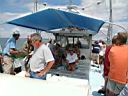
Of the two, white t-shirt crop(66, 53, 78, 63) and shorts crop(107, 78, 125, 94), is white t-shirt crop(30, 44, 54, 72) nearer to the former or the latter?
shorts crop(107, 78, 125, 94)

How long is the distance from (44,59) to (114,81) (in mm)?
1286

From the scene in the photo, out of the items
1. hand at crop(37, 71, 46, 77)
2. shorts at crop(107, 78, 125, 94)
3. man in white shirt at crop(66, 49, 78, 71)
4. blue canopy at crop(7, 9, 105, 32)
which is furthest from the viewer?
man in white shirt at crop(66, 49, 78, 71)

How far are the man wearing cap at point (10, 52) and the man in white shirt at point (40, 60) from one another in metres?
2.98

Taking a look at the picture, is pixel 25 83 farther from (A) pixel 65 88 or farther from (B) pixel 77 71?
(B) pixel 77 71

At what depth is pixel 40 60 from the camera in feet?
19.0

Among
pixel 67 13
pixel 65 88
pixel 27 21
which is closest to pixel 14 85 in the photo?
pixel 65 88

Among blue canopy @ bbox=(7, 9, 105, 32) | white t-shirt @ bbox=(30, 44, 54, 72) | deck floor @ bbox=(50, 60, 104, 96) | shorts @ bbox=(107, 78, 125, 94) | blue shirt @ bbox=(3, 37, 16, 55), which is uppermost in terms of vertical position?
blue canopy @ bbox=(7, 9, 105, 32)

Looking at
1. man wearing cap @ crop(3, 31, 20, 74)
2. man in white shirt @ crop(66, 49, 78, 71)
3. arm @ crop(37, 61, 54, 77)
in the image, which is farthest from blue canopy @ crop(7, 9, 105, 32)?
arm @ crop(37, 61, 54, 77)

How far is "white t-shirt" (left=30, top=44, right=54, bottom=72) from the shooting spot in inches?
225

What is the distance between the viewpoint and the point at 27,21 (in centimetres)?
941

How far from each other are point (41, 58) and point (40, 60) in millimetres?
39

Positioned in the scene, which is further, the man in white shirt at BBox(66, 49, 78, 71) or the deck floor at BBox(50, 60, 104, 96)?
the man in white shirt at BBox(66, 49, 78, 71)

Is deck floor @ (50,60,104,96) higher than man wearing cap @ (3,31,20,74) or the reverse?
the reverse

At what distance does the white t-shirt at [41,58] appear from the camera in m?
5.71
